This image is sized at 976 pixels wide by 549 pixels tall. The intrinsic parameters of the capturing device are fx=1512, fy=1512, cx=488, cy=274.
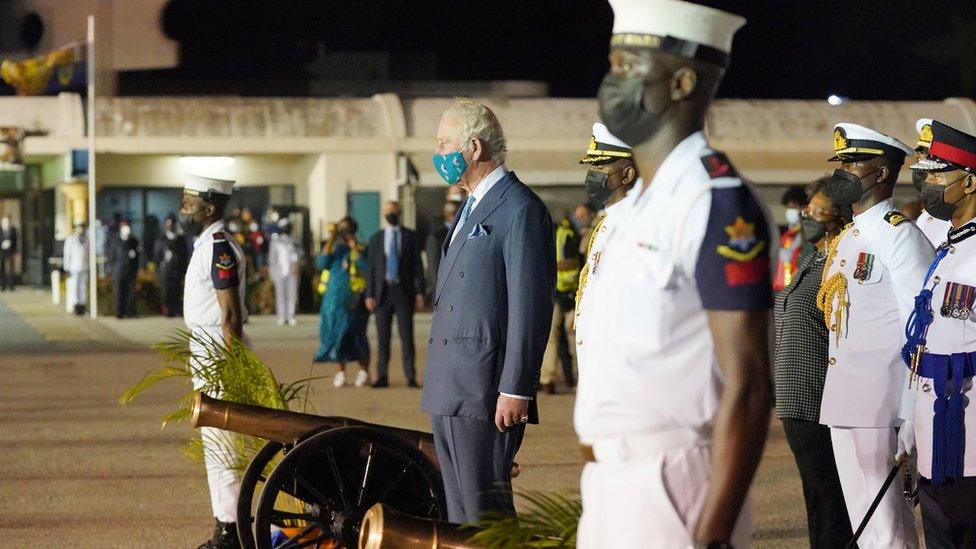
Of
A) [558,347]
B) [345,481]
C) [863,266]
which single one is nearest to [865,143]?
[863,266]

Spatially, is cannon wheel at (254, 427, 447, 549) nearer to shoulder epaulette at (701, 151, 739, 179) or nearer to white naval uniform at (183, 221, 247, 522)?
white naval uniform at (183, 221, 247, 522)

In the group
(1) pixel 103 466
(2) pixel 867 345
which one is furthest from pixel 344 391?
(2) pixel 867 345

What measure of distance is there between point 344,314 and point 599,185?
9.15 metres

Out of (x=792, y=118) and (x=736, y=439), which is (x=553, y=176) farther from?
(x=736, y=439)

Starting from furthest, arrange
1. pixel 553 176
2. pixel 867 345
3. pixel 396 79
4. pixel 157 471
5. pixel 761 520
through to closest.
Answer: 1. pixel 396 79
2. pixel 553 176
3. pixel 157 471
4. pixel 761 520
5. pixel 867 345

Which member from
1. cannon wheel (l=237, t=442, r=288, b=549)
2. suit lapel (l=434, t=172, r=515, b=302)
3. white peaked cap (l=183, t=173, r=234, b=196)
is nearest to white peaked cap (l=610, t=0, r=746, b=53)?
suit lapel (l=434, t=172, r=515, b=302)

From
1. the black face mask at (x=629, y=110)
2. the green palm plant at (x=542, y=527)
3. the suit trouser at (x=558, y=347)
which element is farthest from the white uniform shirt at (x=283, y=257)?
the black face mask at (x=629, y=110)

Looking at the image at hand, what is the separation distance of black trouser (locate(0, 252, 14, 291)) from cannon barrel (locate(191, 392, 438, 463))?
32.6m

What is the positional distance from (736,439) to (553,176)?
27.0 metres

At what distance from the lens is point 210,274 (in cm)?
741

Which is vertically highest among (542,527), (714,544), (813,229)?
(813,229)

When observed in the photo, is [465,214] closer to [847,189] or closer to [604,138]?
[604,138]

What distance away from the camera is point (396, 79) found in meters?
57.6

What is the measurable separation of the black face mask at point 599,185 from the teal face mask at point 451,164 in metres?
1.11
